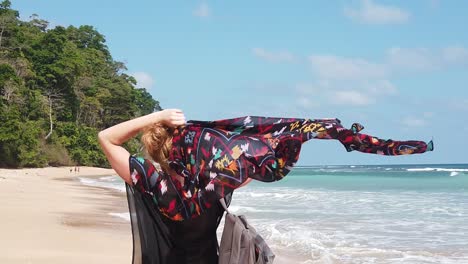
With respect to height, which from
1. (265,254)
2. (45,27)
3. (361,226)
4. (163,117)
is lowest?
(361,226)

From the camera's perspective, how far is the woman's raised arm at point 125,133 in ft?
7.72

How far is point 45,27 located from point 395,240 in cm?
6047

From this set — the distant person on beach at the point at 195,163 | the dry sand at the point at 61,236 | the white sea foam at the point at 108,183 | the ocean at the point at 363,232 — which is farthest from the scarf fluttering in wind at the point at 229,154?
the white sea foam at the point at 108,183

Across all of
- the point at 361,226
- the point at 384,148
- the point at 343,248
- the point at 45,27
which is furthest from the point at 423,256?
the point at 45,27

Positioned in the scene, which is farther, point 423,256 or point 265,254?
point 423,256

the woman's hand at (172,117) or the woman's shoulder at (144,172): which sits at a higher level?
the woman's hand at (172,117)

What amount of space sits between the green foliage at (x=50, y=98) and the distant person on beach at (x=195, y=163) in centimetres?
2600

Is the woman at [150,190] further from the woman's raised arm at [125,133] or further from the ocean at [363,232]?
the ocean at [363,232]

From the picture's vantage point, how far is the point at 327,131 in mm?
2418

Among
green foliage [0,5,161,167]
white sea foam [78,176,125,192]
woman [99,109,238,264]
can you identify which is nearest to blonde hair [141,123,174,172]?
woman [99,109,238,264]

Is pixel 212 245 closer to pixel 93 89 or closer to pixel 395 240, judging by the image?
pixel 395 240

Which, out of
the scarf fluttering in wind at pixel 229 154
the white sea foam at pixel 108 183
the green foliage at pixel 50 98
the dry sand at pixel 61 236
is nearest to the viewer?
the scarf fluttering in wind at pixel 229 154

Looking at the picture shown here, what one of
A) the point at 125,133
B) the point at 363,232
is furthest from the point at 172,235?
the point at 363,232

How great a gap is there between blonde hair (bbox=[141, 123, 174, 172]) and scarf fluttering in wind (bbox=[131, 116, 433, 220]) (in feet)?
0.08
